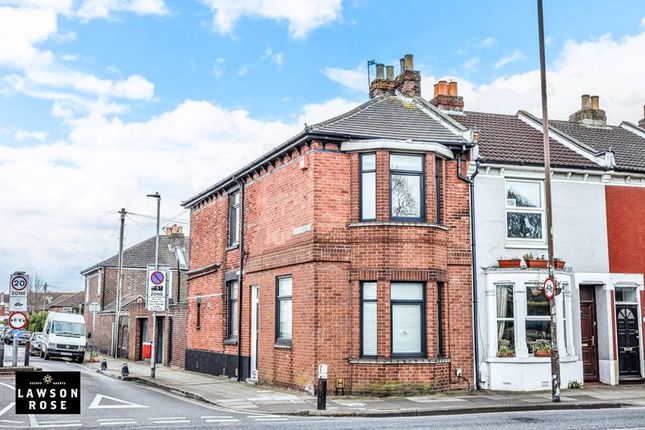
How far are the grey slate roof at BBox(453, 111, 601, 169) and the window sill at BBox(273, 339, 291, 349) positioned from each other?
7.27 meters

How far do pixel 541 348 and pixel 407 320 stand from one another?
3.81m

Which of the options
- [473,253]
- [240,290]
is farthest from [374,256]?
[240,290]

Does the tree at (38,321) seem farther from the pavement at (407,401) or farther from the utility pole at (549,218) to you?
the utility pole at (549,218)

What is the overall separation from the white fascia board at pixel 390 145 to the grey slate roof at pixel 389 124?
17 cm

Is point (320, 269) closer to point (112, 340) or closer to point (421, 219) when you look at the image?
point (421, 219)

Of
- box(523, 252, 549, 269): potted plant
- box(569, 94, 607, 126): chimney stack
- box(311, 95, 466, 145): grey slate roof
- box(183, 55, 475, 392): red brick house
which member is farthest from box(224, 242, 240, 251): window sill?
box(569, 94, 607, 126): chimney stack

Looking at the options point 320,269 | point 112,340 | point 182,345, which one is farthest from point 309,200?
point 112,340

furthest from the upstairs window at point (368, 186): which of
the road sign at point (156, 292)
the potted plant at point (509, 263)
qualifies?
the road sign at point (156, 292)

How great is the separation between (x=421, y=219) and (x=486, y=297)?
286 cm

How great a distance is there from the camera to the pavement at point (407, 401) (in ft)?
51.1

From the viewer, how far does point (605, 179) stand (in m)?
21.5

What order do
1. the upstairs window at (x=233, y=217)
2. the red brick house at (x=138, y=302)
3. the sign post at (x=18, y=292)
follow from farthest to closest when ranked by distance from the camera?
the red brick house at (x=138, y=302) → the upstairs window at (x=233, y=217) → the sign post at (x=18, y=292)

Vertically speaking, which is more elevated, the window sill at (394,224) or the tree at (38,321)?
the window sill at (394,224)

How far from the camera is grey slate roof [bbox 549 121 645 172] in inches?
880
